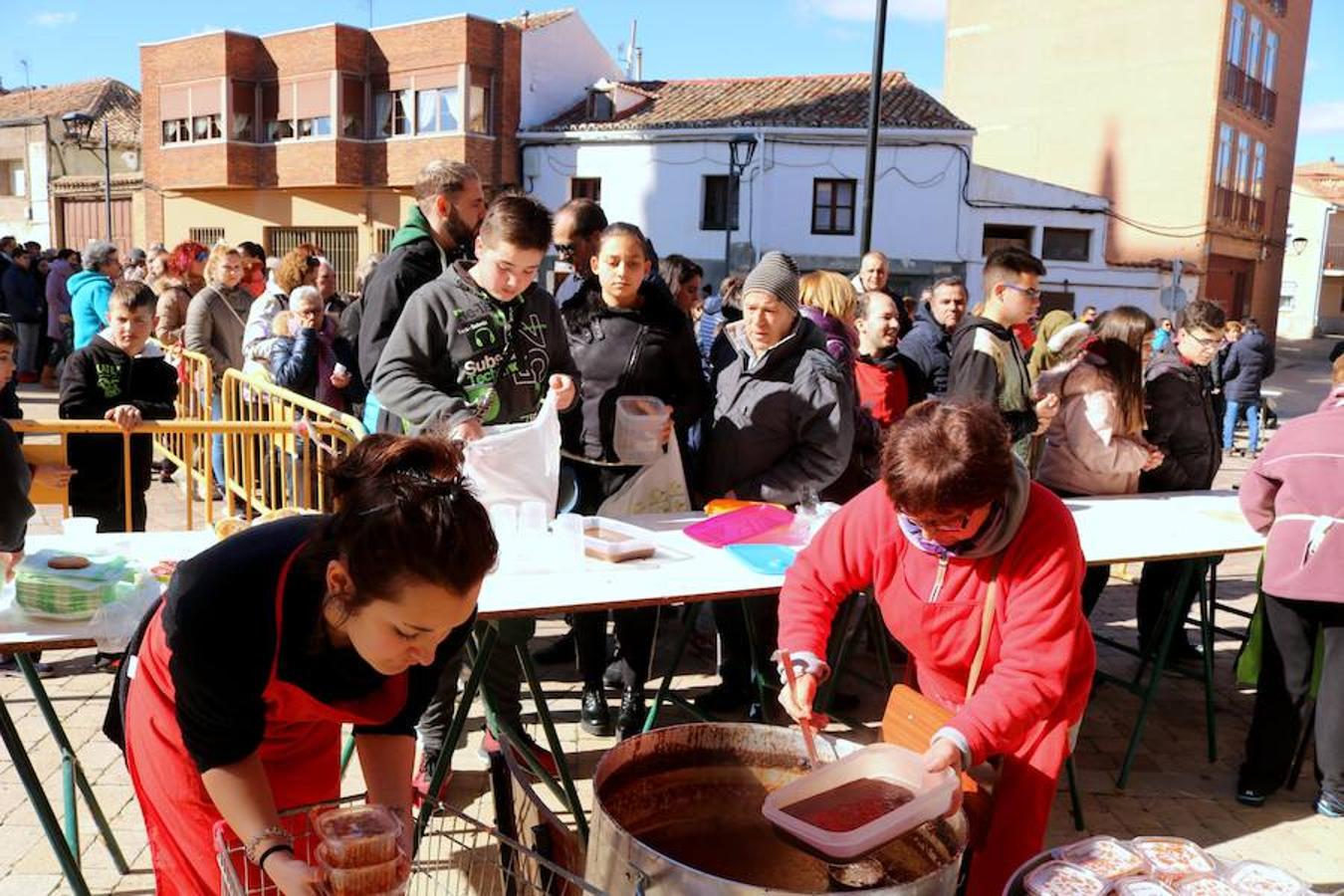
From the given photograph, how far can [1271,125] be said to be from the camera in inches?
1249

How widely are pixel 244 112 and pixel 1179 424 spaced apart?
28.9 meters

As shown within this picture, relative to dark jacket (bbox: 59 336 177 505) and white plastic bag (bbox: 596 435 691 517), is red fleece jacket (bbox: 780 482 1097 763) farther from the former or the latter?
dark jacket (bbox: 59 336 177 505)

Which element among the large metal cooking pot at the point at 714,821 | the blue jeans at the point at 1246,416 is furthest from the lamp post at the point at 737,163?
the large metal cooking pot at the point at 714,821

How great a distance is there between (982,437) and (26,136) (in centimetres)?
3933

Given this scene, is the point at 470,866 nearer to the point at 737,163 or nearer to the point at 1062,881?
the point at 1062,881

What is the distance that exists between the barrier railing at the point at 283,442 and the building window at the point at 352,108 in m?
22.6

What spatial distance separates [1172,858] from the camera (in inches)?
81.7

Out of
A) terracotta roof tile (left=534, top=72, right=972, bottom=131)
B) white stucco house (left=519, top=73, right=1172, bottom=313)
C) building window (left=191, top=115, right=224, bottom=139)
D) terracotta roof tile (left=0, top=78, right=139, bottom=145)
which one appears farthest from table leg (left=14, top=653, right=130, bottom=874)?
terracotta roof tile (left=0, top=78, right=139, bottom=145)

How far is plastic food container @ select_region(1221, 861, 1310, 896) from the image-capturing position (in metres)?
1.96

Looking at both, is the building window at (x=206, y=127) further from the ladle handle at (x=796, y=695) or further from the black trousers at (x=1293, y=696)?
the ladle handle at (x=796, y=695)

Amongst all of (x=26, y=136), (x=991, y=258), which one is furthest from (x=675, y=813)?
(x=26, y=136)

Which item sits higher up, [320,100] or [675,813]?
[320,100]

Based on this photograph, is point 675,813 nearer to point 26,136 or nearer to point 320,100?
point 320,100

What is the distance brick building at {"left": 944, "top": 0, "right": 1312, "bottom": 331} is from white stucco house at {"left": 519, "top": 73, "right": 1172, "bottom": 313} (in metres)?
4.12
